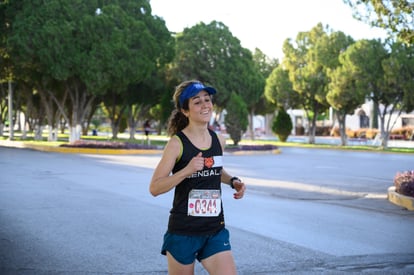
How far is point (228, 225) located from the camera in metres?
9.69

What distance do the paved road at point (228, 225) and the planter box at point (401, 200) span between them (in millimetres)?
207

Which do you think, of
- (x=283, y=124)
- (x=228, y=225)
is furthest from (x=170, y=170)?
(x=283, y=124)

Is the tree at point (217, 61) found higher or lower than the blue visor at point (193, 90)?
higher

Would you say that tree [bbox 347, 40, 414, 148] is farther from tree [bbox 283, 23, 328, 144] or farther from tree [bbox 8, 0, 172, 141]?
tree [bbox 8, 0, 172, 141]

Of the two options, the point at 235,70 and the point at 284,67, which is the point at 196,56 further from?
the point at 284,67

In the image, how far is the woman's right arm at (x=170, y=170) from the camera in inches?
157

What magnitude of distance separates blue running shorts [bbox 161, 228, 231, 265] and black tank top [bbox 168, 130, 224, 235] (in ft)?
0.12

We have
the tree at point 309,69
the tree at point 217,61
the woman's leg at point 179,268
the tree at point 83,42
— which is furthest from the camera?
the tree at point 217,61

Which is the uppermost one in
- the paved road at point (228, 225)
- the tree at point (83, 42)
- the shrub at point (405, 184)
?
the tree at point (83, 42)

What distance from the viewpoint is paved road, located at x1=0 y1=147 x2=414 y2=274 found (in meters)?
7.02

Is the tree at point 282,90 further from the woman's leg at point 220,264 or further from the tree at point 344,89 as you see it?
the woman's leg at point 220,264

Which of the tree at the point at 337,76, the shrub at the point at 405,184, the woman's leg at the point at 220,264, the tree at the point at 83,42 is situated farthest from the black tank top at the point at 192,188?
the tree at the point at 337,76

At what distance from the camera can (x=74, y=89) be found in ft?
131

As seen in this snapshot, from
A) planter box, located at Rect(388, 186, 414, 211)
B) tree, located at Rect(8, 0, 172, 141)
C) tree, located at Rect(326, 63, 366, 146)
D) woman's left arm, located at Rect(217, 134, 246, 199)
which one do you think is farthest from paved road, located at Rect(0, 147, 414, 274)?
tree, located at Rect(326, 63, 366, 146)
